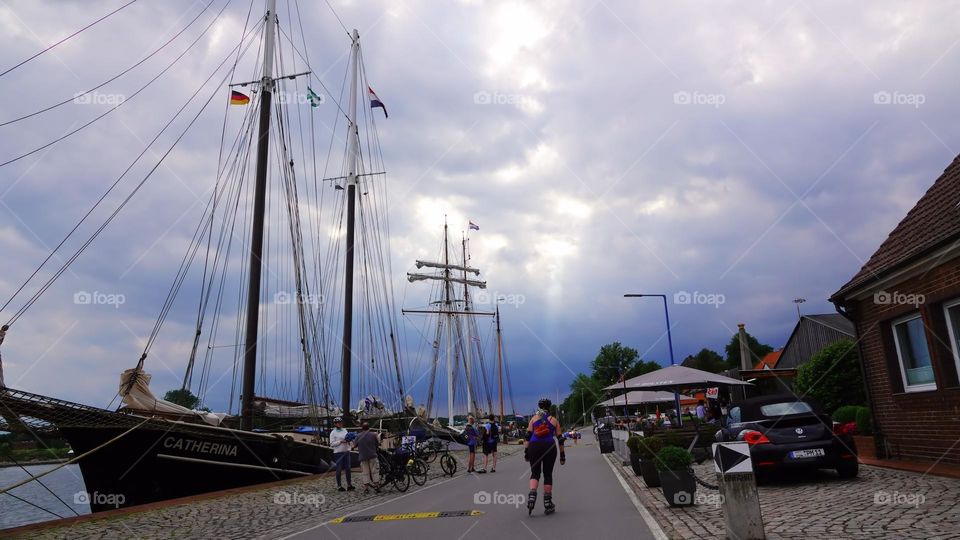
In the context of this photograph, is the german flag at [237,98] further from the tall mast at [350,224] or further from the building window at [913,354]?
the building window at [913,354]

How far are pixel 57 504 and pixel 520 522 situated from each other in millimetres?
28727

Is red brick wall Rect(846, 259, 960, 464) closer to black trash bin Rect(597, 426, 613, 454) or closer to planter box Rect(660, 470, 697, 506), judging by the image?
planter box Rect(660, 470, 697, 506)

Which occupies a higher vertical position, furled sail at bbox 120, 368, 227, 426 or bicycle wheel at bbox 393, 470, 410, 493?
furled sail at bbox 120, 368, 227, 426

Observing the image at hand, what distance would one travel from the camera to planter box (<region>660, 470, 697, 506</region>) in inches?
367

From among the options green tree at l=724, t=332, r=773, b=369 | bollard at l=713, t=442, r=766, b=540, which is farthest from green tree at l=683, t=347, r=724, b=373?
bollard at l=713, t=442, r=766, b=540

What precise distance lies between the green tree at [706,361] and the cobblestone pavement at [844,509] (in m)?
95.7

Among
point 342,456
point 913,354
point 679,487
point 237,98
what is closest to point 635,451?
point 679,487

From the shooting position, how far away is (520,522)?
29.6 feet

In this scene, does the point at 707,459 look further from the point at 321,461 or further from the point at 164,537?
the point at 164,537

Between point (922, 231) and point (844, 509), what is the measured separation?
650 centimetres

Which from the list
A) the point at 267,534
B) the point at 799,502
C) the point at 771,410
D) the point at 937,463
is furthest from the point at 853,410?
the point at 267,534

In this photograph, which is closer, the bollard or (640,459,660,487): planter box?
the bollard

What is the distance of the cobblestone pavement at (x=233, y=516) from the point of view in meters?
10.0

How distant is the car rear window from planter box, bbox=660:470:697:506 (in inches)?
103
